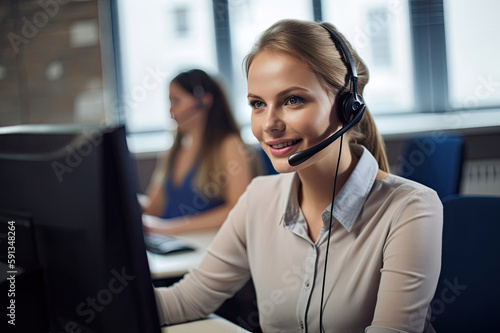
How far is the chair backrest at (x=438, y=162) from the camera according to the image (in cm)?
176

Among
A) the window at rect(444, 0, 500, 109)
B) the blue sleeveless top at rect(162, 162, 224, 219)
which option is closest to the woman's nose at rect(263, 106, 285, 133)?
the blue sleeveless top at rect(162, 162, 224, 219)

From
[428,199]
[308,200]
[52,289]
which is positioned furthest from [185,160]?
[52,289]

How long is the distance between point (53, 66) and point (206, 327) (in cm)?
278

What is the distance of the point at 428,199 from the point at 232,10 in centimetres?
282

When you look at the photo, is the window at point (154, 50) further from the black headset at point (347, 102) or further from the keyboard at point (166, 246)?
the black headset at point (347, 102)

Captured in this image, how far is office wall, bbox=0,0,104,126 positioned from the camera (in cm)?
328

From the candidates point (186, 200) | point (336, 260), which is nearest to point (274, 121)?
point (336, 260)

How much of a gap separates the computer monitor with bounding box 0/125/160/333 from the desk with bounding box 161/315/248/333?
38 centimetres

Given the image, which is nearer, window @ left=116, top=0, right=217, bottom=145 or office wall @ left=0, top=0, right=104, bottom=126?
office wall @ left=0, top=0, right=104, bottom=126

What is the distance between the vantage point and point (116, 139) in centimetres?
54

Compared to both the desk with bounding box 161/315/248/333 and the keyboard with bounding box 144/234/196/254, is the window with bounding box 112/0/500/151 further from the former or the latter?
the desk with bounding box 161/315/248/333

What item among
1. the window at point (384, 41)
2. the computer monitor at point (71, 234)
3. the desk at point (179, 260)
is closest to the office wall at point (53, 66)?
the window at point (384, 41)

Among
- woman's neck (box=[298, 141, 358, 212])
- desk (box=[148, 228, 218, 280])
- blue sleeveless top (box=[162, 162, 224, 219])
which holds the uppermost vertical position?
woman's neck (box=[298, 141, 358, 212])

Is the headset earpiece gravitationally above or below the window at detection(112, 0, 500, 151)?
below
